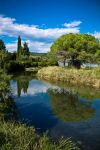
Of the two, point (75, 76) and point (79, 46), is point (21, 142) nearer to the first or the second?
point (75, 76)

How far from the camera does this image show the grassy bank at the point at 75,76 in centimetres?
3078

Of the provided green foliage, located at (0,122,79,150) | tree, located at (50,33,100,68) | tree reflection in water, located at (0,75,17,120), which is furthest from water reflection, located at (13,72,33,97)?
green foliage, located at (0,122,79,150)

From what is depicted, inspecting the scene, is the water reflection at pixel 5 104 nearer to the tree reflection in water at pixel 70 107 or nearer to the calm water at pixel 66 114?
the calm water at pixel 66 114

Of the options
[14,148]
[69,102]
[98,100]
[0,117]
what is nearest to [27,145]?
[14,148]

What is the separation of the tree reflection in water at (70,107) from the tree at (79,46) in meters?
19.8

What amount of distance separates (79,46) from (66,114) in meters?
27.9

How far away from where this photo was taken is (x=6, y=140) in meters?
8.53

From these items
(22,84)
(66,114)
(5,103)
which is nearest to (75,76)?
(22,84)

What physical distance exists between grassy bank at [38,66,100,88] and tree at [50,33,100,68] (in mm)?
6497

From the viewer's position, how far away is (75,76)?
34.0m

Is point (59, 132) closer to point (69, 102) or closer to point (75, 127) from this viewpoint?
point (75, 127)

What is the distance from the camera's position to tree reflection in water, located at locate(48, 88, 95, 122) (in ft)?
54.8

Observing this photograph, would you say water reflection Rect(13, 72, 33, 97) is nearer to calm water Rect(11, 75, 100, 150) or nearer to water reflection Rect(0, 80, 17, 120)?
calm water Rect(11, 75, 100, 150)

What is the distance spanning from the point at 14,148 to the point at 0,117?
4.97 meters
